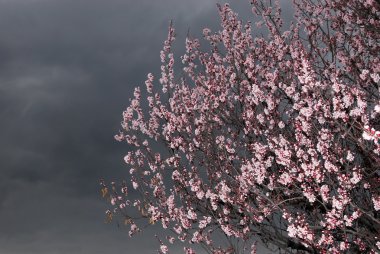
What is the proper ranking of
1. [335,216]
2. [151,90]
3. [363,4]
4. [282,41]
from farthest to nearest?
[151,90], [282,41], [363,4], [335,216]

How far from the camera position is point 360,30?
13.9 m

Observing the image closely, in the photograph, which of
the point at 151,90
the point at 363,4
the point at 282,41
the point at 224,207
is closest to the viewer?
the point at 224,207

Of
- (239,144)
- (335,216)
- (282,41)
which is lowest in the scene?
(335,216)

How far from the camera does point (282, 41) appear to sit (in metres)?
14.4

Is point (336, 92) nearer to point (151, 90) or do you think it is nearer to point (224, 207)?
point (224, 207)

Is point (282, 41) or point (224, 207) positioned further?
point (282, 41)

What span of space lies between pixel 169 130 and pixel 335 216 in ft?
18.1

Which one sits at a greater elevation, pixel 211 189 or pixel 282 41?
pixel 282 41

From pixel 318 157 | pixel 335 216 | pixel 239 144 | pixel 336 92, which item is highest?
pixel 239 144

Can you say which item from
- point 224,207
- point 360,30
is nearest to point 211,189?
point 224,207

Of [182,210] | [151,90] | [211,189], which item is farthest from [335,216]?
[151,90]

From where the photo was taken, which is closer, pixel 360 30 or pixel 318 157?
pixel 318 157

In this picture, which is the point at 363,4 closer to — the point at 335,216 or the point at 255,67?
the point at 255,67

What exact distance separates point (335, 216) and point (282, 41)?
6038 mm
